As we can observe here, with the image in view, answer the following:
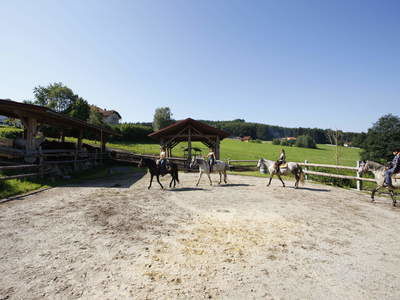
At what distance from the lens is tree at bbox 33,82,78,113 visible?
176 ft

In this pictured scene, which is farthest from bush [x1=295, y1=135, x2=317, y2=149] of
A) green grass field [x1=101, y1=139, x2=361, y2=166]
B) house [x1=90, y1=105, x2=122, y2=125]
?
house [x1=90, y1=105, x2=122, y2=125]

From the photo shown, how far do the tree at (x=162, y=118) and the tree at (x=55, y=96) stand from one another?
23992mm

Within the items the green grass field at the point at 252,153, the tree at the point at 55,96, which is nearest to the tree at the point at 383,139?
the green grass field at the point at 252,153

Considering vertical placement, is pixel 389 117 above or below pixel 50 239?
above

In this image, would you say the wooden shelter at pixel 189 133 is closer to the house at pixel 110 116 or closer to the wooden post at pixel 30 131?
the wooden post at pixel 30 131

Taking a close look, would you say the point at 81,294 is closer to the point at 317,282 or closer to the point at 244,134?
the point at 317,282

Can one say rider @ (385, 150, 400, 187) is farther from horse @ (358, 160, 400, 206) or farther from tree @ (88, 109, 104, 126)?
tree @ (88, 109, 104, 126)

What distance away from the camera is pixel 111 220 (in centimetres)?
577

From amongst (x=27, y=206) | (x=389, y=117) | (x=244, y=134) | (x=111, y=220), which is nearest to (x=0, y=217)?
(x=27, y=206)

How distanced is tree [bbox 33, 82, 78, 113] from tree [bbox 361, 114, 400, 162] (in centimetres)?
7443

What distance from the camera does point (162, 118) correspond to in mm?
64375

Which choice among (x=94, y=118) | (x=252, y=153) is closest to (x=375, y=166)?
(x=252, y=153)

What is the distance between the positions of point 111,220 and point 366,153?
166ft

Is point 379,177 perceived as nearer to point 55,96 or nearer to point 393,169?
point 393,169
